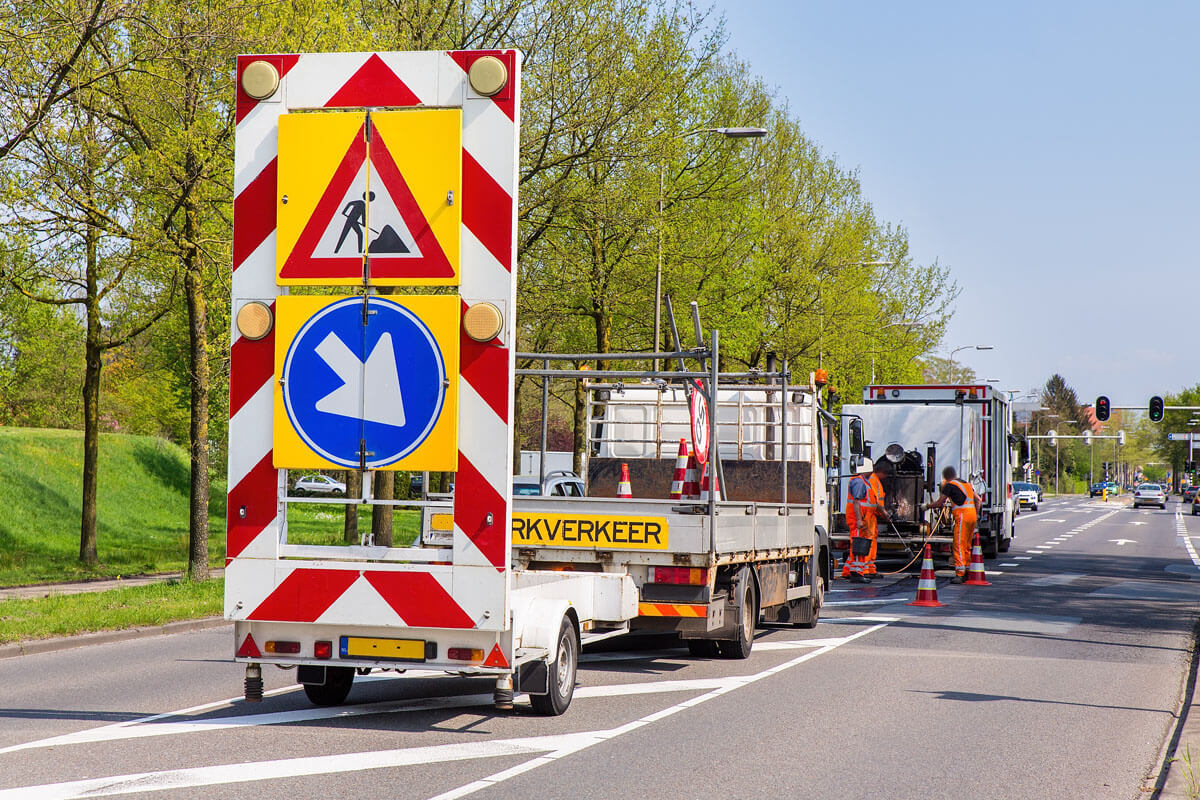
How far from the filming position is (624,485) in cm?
1370

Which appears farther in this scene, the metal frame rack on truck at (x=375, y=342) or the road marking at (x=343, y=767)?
the metal frame rack on truck at (x=375, y=342)

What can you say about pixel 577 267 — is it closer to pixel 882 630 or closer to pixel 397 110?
pixel 882 630

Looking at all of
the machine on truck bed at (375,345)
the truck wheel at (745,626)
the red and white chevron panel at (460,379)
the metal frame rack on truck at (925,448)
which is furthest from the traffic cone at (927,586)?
the red and white chevron panel at (460,379)

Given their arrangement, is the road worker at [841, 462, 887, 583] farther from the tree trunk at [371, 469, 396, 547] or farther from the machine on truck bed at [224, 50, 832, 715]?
the machine on truck bed at [224, 50, 832, 715]

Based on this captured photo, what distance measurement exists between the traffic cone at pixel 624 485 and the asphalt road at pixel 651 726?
5.17ft

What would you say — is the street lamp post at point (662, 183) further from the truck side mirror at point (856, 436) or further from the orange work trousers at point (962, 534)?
the truck side mirror at point (856, 436)

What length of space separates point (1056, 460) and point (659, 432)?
6018 inches

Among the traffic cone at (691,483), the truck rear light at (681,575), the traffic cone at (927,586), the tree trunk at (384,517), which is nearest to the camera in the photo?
the truck rear light at (681,575)

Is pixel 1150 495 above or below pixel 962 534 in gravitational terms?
below

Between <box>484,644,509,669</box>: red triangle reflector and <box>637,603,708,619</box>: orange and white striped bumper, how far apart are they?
3245mm

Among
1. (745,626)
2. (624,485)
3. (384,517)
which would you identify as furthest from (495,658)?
(384,517)

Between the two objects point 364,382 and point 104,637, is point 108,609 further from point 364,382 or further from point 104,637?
point 364,382

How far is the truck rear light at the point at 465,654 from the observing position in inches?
288

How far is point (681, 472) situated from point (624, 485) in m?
1.21
